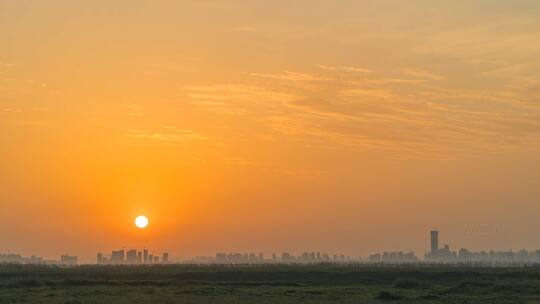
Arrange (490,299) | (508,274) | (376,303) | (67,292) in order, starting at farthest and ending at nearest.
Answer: (508,274) → (67,292) → (490,299) → (376,303)

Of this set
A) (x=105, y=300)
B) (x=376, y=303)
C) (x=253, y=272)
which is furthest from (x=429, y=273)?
(x=105, y=300)

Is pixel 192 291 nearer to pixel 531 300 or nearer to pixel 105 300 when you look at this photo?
pixel 105 300

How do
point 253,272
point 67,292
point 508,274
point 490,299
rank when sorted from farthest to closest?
point 253,272 → point 508,274 → point 67,292 → point 490,299

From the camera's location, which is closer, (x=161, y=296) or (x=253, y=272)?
(x=161, y=296)

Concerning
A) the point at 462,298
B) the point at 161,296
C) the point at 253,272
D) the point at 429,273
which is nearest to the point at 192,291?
the point at 161,296

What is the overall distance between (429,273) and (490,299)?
129 feet

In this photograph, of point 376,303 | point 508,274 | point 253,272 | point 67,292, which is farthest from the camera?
point 253,272

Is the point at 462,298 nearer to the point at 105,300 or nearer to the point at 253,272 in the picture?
the point at 105,300

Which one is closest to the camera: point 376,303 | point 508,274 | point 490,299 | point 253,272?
point 376,303

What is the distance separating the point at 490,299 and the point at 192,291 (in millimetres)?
25413

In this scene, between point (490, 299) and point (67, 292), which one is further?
point (67, 292)

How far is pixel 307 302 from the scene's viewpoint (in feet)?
189

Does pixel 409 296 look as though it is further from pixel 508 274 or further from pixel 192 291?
pixel 508 274

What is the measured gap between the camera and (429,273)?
99438 mm
